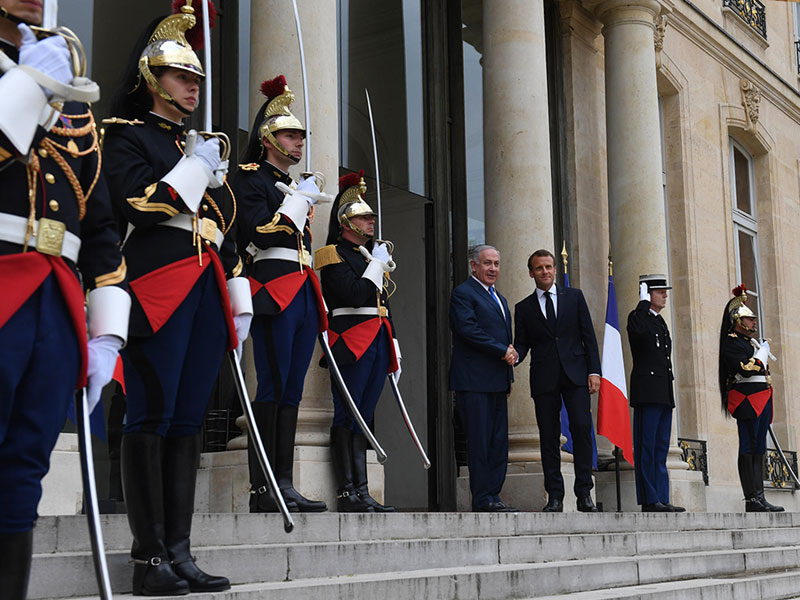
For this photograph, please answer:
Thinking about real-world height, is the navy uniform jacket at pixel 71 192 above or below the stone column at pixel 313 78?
below

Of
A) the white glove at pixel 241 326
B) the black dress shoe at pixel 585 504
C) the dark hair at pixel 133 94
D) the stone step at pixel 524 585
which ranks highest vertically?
the dark hair at pixel 133 94

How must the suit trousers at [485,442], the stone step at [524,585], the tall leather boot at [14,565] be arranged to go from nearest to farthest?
1. the tall leather boot at [14,565]
2. the stone step at [524,585]
3. the suit trousers at [485,442]

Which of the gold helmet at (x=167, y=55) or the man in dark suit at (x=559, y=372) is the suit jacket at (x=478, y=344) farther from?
the gold helmet at (x=167, y=55)

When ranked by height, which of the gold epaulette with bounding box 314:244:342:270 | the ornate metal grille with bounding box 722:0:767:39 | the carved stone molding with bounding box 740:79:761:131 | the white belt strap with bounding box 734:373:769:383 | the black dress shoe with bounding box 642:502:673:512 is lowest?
the black dress shoe with bounding box 642:502:673:512

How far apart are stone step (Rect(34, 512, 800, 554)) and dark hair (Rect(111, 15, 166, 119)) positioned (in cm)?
148

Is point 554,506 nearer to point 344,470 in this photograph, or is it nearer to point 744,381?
point 344,470

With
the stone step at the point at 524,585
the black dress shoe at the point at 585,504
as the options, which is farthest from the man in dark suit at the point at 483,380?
the stone step at the point at 524,585

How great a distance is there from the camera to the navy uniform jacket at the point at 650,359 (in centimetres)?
886

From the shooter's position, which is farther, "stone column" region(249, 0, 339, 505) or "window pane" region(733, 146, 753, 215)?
"window pane" region(733, 146, 753, 215)

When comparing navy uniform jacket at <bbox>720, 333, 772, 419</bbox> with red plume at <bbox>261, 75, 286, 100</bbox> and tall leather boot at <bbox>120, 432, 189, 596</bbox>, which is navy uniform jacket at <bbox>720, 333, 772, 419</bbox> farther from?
tall leather boot at <bbox>120, 432, 189, 596</bbox>

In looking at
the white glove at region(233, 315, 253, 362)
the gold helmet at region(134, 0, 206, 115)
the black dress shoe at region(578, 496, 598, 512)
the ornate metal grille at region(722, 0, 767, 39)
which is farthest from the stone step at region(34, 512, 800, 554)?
the ornate metal grille at region(722, 0, 767, 39)

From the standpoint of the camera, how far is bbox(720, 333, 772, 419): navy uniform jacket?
997 centimetres

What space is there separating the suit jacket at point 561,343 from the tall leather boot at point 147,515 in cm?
451

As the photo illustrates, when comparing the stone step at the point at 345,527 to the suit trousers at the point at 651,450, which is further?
the suit trousers at the point at 651,450
